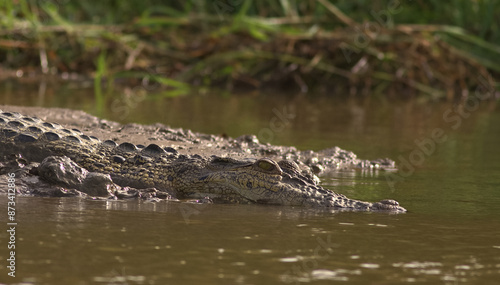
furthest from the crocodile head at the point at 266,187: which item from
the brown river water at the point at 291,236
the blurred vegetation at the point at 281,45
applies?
the blurred vegetation at the point at 281,45

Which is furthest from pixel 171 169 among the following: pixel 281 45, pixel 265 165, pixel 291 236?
pixel 281 45

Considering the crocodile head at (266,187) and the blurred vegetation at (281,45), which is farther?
the blurred vegetation at (281,45)

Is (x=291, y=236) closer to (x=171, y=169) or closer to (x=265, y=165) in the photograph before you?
(x=265, y=165)

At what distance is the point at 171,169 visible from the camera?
19.2 feet

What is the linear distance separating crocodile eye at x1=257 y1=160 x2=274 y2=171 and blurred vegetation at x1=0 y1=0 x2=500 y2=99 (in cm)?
905

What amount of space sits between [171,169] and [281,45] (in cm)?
945

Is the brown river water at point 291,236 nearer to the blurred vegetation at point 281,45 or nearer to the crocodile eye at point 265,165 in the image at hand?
the crocodile eye at point 265,165

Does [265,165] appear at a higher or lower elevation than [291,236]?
higher

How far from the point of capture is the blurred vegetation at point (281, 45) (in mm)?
14969

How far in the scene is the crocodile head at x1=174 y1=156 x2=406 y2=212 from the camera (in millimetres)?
5379

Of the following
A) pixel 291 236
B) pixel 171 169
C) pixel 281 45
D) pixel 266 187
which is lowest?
pixel 291 236

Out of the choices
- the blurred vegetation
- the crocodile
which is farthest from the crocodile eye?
the blurred vegetation

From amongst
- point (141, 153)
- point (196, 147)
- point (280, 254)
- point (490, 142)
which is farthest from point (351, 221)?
point (490, 142)

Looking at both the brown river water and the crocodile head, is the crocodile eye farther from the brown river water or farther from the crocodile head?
the brown river water
